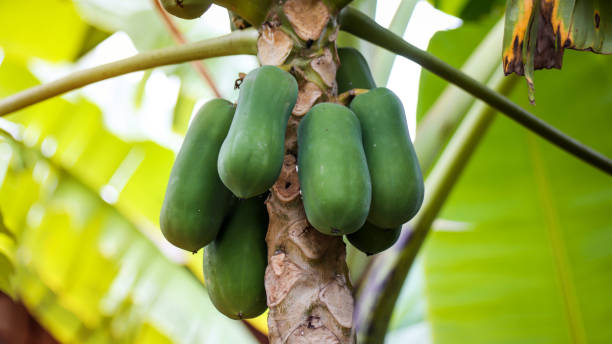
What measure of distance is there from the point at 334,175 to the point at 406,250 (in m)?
0.61

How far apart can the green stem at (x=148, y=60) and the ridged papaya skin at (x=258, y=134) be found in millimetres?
171

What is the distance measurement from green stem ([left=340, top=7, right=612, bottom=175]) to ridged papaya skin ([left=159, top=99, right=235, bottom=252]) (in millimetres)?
303

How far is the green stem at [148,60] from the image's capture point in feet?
3.61

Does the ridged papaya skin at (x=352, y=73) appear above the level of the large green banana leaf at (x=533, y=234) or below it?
above

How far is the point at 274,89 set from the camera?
0.91 meters

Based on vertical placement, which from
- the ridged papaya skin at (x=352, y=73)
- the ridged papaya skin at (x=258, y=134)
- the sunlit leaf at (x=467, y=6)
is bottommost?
the sunlit leaf at (x=467, y=6)

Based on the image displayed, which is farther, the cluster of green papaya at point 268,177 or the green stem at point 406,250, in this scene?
the green stem at point 406,250

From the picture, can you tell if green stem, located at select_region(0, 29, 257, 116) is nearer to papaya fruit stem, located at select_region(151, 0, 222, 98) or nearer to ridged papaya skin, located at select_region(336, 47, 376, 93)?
ridged papaya skin, located at select_region(336, 47, 376, 93)

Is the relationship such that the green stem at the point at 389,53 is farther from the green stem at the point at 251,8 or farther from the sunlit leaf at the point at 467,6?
the green stem at the point at 251,8

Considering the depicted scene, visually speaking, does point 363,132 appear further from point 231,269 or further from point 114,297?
point 114,297

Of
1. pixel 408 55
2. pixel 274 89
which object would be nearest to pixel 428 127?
pixel 408 55

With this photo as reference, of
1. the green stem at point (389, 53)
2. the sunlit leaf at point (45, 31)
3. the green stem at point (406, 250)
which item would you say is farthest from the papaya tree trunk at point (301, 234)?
the sunlit leaf at point (45, 31)

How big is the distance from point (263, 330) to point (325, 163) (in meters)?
1.70

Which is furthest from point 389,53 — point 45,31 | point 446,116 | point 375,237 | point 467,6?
point 45,31
